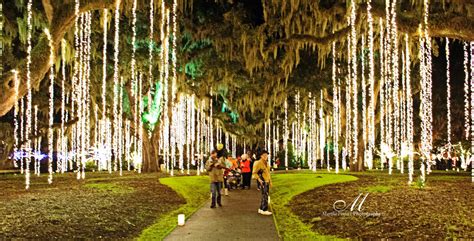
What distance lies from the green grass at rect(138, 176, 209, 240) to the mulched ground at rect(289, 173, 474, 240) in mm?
2571

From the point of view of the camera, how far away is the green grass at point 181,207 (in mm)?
9312

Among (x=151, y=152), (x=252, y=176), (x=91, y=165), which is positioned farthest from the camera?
(x=91, y=165)

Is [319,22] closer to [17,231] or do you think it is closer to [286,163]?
[17,231]

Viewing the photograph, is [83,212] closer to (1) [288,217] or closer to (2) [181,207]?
(2) [181,207]

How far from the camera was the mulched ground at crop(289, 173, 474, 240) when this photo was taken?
8180 mm

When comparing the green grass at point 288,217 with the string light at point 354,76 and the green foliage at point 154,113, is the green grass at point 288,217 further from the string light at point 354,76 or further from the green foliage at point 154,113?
the green foliage at point 154,113

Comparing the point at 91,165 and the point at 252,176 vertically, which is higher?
the point at 252,176

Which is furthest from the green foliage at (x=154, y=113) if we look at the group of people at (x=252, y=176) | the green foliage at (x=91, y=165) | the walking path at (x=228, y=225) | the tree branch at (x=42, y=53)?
the walking path at (x=228, y=225)

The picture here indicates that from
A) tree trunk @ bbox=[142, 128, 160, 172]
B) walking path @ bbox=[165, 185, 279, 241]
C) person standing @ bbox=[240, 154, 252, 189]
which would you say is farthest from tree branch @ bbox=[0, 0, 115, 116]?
tree trunk @ bbox=[142, 128, 160, 172]

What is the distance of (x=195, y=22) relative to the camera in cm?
2434

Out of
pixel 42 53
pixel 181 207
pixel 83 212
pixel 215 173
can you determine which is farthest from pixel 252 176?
pixel 42 53

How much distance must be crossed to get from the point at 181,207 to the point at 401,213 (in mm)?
5732

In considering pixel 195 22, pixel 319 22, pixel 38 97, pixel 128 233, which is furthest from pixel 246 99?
pixel 128 233

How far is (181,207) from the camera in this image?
13.3m
